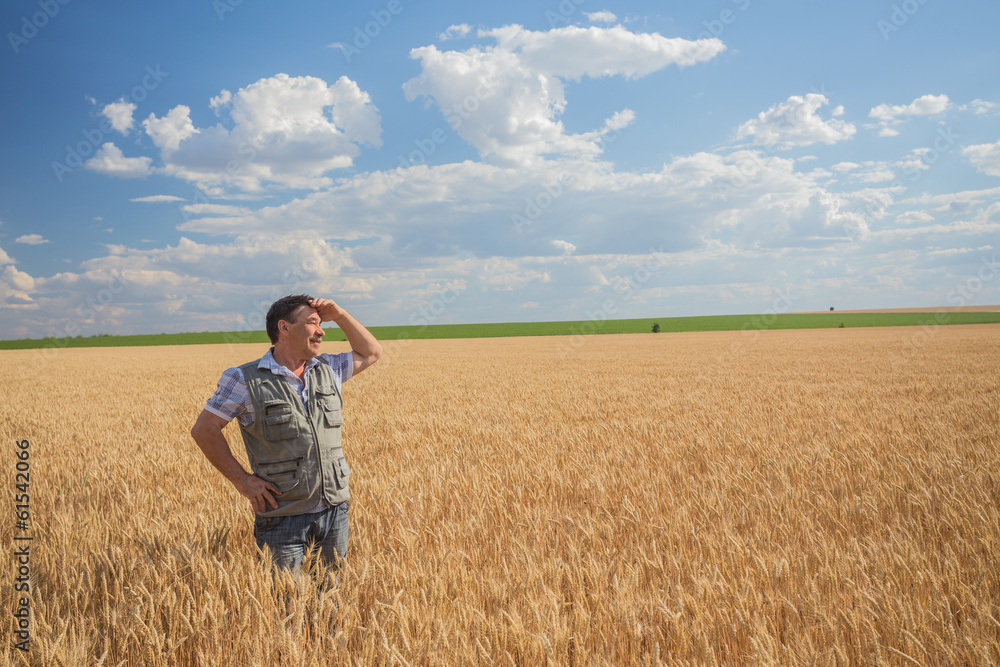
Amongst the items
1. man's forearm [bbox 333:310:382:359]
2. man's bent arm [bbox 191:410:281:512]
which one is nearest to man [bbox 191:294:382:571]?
man's bent arm [bbox 191:410:281:512]

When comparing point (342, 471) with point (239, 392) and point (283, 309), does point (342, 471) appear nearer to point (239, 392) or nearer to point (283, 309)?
point (239, 392)

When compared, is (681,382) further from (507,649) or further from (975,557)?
(507,649)

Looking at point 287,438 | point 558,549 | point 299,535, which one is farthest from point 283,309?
point 558,549

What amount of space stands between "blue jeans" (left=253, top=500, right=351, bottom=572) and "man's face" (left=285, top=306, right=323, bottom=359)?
3.10 feet

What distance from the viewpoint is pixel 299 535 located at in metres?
3.09

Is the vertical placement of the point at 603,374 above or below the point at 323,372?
below

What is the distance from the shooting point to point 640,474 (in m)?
5.55

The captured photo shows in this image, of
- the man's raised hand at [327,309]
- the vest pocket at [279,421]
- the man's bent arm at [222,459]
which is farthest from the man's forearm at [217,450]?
the man's raised hand at [327,309]

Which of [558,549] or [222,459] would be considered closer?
[222,459]

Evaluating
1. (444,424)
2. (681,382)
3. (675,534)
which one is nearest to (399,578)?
(675,534)

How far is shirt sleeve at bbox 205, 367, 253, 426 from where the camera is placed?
2.92 meters

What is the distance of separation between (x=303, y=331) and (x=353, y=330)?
46cm

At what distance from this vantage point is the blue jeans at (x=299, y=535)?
3049mm

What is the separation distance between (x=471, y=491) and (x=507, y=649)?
270 centimetres
